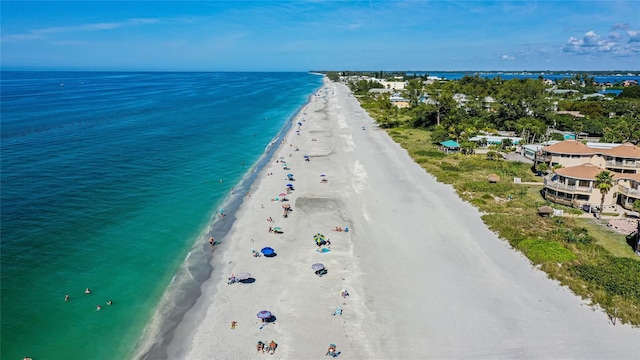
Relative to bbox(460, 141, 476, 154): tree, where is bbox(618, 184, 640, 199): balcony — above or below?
below

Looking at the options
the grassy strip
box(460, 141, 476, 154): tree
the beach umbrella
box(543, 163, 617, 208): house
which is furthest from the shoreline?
box(460, 141, 476, 154): tree

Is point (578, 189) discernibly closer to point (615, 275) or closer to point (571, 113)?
point (615, 275)

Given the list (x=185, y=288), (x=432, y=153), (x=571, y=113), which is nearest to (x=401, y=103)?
(x=571, y=113)

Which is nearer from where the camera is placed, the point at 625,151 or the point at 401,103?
the point at 625,151

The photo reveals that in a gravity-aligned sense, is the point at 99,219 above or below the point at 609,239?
above

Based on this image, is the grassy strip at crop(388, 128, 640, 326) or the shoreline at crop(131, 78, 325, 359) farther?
the grassy strip at crop(388, 128, 640, 326)

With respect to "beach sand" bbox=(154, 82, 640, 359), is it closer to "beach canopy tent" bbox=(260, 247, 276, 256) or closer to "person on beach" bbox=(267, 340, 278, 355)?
"beach canopy tent" bbox=(260, 247, 276, 256)

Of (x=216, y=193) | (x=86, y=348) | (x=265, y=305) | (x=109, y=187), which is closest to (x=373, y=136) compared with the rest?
(x=216, y=193)
